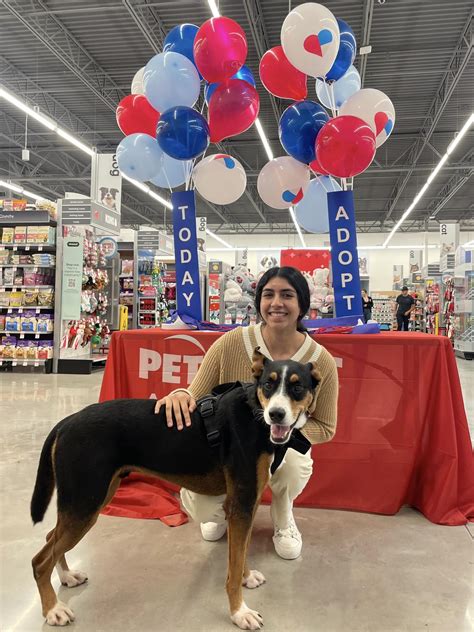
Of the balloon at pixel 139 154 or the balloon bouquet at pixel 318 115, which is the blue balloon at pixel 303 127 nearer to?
the balloon bouquet at pixel 318 115

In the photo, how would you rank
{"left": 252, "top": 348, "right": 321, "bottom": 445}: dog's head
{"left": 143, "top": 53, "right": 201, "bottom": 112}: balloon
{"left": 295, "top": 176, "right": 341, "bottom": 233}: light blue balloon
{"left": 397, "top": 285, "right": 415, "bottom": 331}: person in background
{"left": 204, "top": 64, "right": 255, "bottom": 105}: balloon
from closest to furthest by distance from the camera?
{"left": 252, "top": 348, "right": 321, "bottom": 445}: dog's head
{"left": 143, "top": 53, "right": 201, "bottom": 112}: balloon
{"left": 204, "top": 64, "right": 255, "bottom": 105}: balloon
{"left": 295, "top": 176, "right": 341, "bottom": 233}: light blue balloon
{"left": 397, "top": 285, "right": 415, "bottom": 331}: person in background

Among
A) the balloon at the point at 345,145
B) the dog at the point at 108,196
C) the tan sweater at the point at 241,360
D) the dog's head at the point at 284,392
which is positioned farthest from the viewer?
the dog at the point at 108,196

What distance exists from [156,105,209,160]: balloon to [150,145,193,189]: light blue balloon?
34 centimetres

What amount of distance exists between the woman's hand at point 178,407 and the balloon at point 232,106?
223 cm

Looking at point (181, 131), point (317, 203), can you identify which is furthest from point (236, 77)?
point (317, 203)

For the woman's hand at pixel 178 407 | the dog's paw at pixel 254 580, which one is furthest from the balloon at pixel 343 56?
the dog's paw at pixel 254 580

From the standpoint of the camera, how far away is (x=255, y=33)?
322 inches

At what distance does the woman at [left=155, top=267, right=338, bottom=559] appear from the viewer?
5.82ft

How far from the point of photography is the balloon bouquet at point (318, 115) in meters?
2.84

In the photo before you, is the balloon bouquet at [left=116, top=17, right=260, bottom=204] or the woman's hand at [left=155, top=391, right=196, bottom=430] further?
the balloon bouquet at [left=116, top=17, right=260, bottom=204]

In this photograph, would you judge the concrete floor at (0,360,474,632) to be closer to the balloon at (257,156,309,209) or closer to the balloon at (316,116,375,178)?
the balloon at (316,116,375,178)

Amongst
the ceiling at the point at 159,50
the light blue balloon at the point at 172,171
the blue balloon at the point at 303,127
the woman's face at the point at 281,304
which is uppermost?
the ceiling at the point at 159,50

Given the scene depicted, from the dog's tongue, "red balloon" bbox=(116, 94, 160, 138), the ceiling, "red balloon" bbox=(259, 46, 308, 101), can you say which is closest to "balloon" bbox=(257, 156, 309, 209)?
"red balloon" bbox=(259, 46, 308, 101)

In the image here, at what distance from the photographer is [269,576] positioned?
5.90 feet
